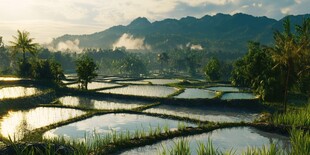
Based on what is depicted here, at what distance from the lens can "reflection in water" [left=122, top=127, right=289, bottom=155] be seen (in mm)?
22700

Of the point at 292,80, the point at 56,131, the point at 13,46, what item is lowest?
the point at 56,131

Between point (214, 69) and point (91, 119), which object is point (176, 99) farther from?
point (214, 69)

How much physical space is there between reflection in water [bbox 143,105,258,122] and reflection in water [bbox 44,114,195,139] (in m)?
4.26

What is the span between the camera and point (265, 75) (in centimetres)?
4631

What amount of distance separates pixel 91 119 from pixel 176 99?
14.1 meters

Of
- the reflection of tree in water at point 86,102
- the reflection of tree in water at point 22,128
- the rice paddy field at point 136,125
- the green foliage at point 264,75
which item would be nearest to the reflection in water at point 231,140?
the rice paddy field at point 136,125

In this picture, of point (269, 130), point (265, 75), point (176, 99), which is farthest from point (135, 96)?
point (269, 130)

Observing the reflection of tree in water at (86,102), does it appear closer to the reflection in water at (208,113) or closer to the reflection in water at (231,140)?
the reflection in water at (208,113)

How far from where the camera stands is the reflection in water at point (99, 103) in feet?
145

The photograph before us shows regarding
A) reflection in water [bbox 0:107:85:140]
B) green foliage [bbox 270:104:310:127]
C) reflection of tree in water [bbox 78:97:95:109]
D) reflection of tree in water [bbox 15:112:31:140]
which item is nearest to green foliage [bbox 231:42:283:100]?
green foliage [bbox 270:104:310:127]

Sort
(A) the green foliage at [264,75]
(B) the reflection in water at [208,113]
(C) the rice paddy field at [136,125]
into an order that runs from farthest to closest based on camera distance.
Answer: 1. (A) the green foliage at [264,75]
2. (B) the reflection in water at [208,113]
3. (C) the rice paddy field at [136,125]

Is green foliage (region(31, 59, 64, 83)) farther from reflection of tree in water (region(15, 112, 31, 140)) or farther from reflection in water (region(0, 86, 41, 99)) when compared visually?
reflection of tree in water (region(15, 112, 31, 140))

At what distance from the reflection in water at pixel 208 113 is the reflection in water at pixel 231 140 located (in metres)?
7.18

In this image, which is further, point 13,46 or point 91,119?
point 13,46
